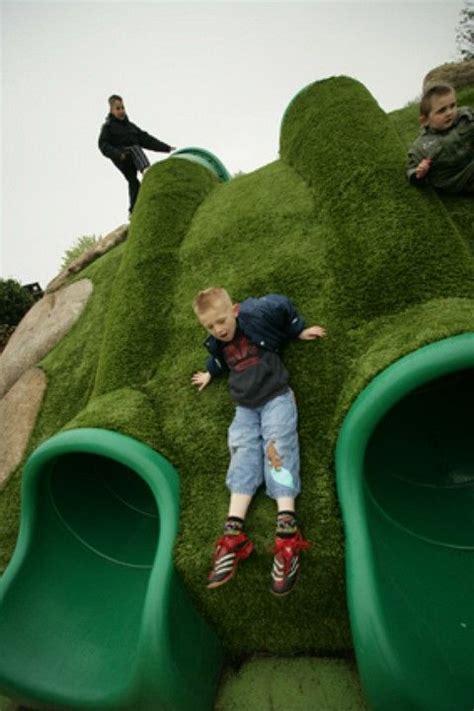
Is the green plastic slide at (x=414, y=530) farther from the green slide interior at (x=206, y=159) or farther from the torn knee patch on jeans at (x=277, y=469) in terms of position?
the green slide interior at (x=206, y=159)

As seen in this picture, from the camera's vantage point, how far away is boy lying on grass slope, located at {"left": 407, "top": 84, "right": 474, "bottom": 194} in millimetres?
2725

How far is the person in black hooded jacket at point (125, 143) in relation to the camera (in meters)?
5.75

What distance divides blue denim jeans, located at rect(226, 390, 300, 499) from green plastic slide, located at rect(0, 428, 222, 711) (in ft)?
1.46

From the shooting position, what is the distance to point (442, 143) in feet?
9.22

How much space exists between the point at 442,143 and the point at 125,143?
4.53 m

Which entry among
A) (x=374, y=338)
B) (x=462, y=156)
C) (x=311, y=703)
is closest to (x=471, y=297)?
(x=374, y=338)

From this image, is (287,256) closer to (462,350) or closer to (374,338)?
(374,338)

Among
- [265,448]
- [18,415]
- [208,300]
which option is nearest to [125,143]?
[18,415]

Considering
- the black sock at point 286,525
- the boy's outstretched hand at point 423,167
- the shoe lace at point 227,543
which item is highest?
the boy's outstretched hand at point 423,167

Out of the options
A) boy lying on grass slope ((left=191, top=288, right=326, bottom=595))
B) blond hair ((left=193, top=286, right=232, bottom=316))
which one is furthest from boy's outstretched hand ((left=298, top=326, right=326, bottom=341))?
blond hair ((left=193, top=286, right=232, bottom=316))

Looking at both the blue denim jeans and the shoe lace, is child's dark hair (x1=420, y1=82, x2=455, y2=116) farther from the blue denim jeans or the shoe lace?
the shoe lace

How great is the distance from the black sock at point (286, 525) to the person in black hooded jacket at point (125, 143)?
5.50 m

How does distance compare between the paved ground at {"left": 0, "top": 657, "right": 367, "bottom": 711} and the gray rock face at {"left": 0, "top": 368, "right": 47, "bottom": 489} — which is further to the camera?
the gray rock face at {"left": 0, "top": 368, "right": 47, "bottom": 489}

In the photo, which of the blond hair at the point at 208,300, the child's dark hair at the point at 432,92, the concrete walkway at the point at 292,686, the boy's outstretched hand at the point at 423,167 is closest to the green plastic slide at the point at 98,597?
the concrete walkway at the point at 292,686
